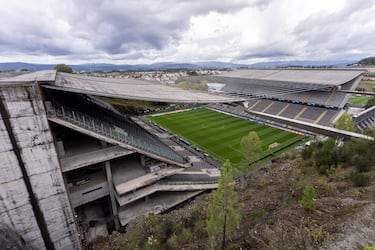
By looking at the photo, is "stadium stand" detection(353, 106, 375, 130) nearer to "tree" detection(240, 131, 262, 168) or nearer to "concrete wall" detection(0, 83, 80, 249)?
"tree" detection(240, 131, 262, 168)

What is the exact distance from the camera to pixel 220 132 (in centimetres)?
3105

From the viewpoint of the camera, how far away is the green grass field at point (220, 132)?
24741mm

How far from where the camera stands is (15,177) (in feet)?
28.3

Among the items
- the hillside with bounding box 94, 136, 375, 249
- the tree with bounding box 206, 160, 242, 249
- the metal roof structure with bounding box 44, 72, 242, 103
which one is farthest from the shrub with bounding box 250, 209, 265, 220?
the metal roof structure with bounding box 44, 72, 242, 103

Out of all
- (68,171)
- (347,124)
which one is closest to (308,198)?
(68,171)

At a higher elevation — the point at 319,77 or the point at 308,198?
the point at 319,77

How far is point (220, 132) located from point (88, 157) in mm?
22539

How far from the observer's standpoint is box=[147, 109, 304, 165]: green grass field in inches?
974

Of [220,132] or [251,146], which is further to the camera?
[220,132]

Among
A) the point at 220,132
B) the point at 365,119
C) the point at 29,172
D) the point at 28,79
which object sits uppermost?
the point at 28,79

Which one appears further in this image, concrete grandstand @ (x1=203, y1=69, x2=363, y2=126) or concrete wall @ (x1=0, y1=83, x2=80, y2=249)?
concrete grandstand @ (x1=203, y1=69, x2=363, y2=126)

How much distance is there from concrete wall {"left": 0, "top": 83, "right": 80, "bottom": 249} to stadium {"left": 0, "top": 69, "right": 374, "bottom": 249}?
0.03 meters

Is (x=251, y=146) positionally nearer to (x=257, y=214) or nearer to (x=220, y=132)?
(x=257, y=214)

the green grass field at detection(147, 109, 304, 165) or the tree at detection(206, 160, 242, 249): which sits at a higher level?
the tree at detection(206, 160, 242, 249)
